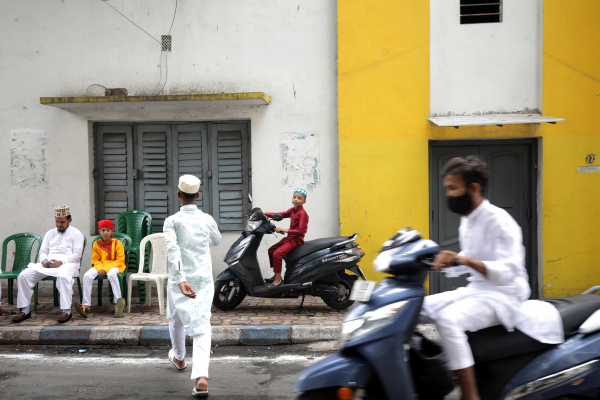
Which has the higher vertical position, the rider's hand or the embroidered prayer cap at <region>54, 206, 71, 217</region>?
the embroidered prayer cap at <region>54, 206, 71, 217</region>

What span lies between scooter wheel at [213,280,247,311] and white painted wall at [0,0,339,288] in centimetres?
122

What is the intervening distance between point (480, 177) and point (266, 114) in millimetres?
5451

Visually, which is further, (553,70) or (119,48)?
(119,48)

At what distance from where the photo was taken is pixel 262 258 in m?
7.82

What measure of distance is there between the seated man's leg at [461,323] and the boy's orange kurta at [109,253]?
526cm

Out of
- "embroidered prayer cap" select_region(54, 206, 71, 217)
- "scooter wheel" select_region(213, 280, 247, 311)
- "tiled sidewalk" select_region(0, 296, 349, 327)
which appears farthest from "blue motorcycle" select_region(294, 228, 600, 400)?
"embroidered prayer cap" select_region(54, 206, 71, 217)

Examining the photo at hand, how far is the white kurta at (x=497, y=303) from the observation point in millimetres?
2609

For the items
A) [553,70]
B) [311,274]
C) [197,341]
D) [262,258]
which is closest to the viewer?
[197,341]

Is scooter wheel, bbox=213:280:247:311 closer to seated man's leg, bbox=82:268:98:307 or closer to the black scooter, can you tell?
the black scooter

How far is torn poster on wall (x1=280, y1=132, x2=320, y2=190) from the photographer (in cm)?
779

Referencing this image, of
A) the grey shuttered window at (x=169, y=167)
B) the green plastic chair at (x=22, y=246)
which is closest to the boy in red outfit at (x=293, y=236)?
the grey shuttered window at (x=169, y=167)

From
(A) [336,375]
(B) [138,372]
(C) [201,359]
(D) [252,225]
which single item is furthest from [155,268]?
(A) [336,375]

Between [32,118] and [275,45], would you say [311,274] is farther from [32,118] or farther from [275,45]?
[32,118]

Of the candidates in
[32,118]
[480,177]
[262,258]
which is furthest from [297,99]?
[480,177]
